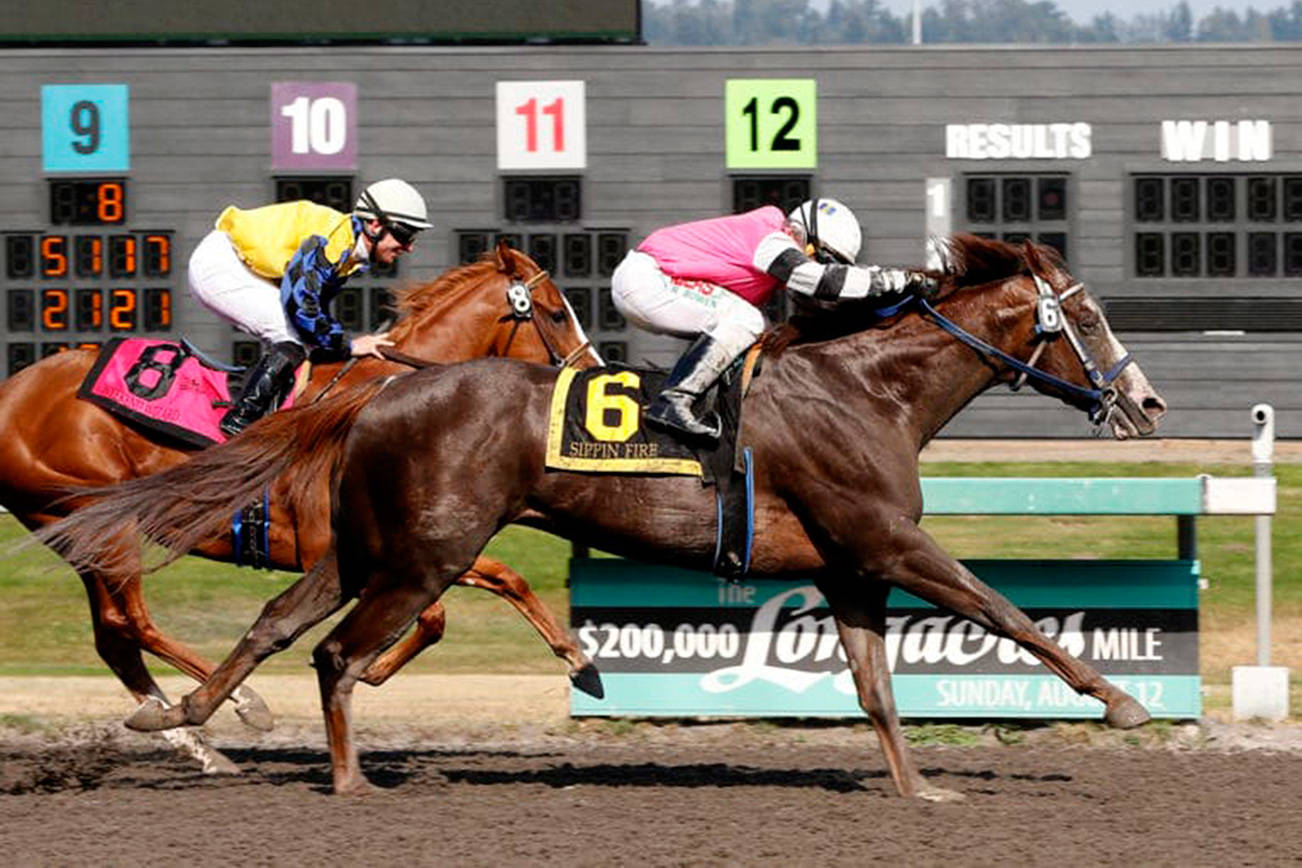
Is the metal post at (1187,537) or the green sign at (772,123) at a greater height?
the green sign at (772,123)

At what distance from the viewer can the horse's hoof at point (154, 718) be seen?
23.6 feet

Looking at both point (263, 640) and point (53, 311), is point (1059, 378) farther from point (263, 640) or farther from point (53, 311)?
point (53, 311)

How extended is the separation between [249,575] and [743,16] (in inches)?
6352

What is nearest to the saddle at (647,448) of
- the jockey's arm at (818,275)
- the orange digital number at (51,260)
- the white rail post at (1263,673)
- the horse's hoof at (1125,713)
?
the jockey's arm at (818,275)

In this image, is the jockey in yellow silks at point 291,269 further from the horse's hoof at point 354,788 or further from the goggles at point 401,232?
the horse's hoof at point 354,788

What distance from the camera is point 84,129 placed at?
15938 mm

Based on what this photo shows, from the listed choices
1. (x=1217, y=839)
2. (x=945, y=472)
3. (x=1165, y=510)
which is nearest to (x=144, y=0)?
(x=945, y=472)

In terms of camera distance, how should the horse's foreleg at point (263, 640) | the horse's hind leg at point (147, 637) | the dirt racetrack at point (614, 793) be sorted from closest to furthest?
1. the dirt racetrack at point (614, 793)
2. the horse's foreleg at point (263, 640)
3. the horse's hind leg at point (147, 637)

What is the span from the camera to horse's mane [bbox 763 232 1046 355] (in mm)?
7438

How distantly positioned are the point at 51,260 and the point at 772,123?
5.22m

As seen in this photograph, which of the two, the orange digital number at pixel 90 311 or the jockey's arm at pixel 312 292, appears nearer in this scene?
the jockey's arm at pixel 312 292

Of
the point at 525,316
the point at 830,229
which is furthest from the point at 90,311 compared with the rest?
the point at 830,229

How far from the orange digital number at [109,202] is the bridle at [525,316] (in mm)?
7553

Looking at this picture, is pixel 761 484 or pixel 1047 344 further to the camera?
pixel 1047 344
